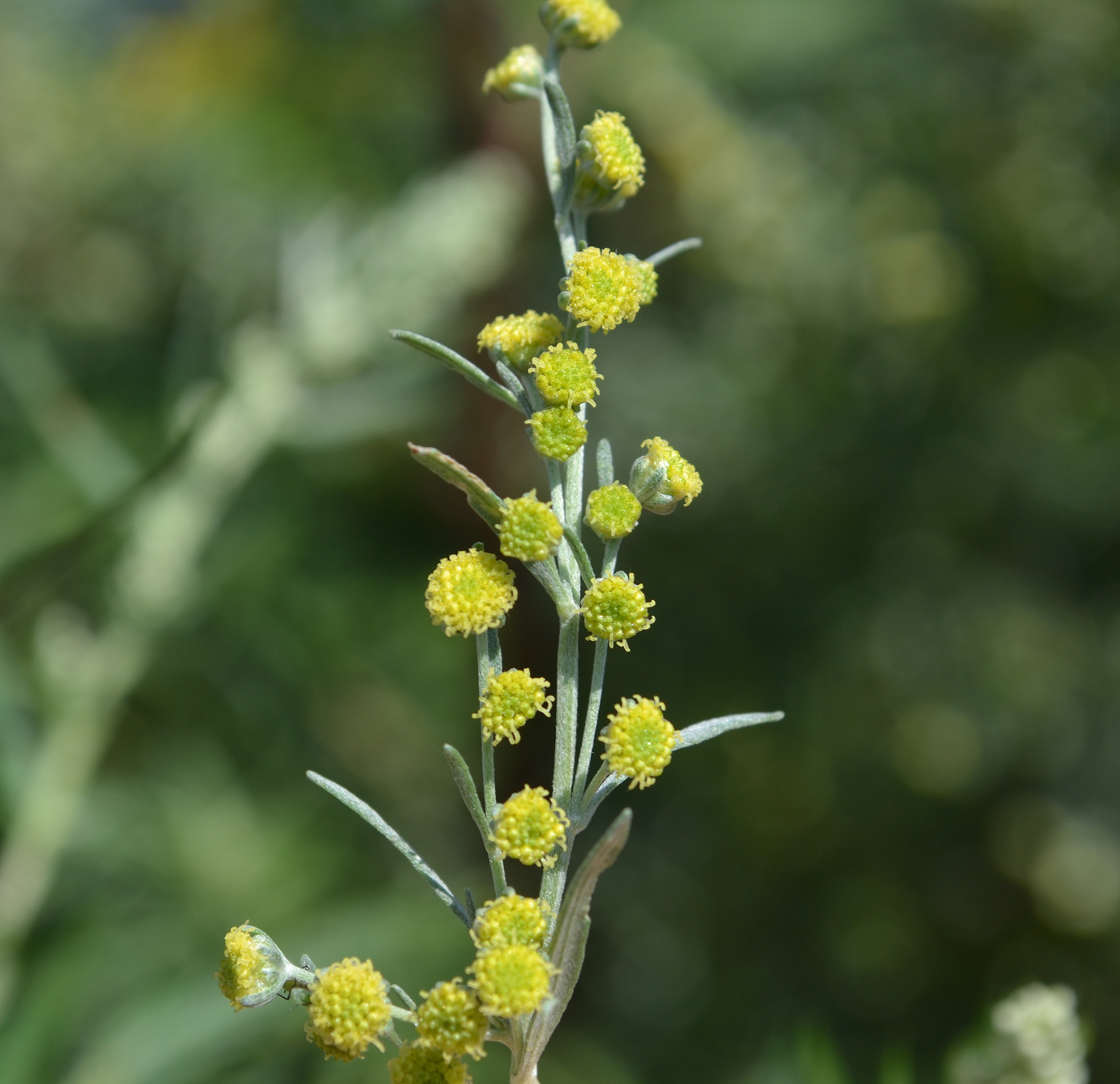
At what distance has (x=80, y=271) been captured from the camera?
102 inches

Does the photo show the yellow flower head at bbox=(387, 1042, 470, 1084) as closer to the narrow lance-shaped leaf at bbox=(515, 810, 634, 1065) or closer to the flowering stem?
the narrow lance-shaped leaf at bbox=(515, 810, 634, 1065)

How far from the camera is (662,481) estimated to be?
1.87ft

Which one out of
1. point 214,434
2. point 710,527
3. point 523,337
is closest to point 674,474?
point 523,337

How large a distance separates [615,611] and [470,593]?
0.08 meters

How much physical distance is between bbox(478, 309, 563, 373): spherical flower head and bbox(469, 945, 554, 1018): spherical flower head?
30cm

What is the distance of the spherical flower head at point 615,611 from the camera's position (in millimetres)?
524

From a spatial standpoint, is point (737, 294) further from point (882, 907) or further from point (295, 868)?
point (295, 868)

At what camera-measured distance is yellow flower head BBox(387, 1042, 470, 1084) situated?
0.50m

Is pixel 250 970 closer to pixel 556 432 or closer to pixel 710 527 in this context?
pixel 556 432

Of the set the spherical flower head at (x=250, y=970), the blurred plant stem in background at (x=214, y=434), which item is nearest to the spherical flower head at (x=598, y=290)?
the spherical flower head at (x=250, y=970)

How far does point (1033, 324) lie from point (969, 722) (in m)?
0.76

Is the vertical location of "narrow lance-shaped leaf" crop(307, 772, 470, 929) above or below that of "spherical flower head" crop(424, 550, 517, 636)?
below

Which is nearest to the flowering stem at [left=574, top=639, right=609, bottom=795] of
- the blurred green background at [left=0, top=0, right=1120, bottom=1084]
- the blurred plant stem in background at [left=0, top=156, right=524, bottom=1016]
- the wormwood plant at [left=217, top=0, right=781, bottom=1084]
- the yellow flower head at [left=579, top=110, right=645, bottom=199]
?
the wormwood plant at [left=217, top=0, right=781, bottom=1084]

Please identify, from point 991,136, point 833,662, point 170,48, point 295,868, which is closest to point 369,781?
point 295,868
